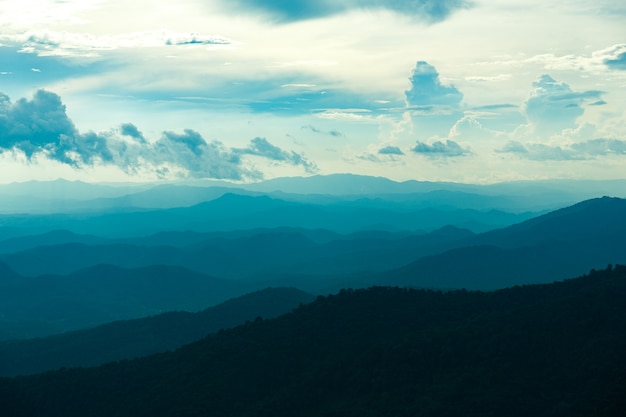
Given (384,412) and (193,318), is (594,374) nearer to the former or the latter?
(384,412)

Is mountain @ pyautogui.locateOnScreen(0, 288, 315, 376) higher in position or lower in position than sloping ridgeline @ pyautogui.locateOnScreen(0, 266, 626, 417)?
lower

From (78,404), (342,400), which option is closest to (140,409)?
(78,404)

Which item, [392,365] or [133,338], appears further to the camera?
[133,338]

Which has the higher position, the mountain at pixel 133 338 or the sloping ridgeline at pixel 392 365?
the sloping ridgeline at pixel 392 365

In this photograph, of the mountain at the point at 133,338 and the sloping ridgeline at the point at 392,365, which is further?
the mountain at the point at 133,338

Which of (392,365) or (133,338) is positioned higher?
(392,365)

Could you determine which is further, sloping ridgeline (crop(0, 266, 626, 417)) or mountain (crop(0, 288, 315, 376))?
mountain (crop(0, 288, 315, 376))
